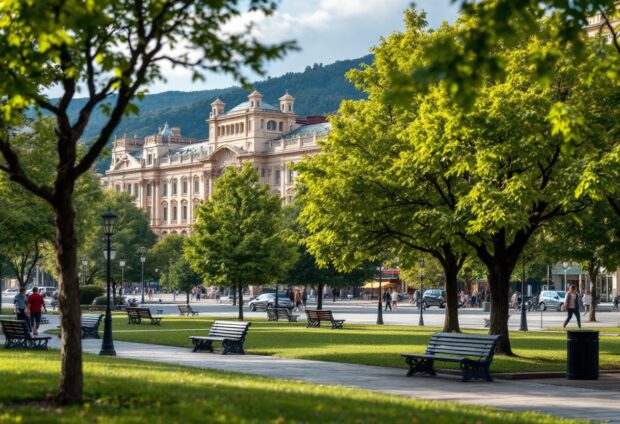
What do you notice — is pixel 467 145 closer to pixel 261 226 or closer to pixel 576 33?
pixel 576 33

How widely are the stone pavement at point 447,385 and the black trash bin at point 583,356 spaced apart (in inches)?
16.1

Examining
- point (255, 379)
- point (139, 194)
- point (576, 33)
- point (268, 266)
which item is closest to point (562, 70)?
point (255, 379)

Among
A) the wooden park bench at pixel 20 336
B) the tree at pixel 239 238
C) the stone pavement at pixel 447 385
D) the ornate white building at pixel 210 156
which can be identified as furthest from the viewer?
the ornate white building at pixel 210 156

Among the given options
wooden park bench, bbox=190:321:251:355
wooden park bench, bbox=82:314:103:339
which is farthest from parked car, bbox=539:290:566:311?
wooden park bench, bbox=190:321:251:355

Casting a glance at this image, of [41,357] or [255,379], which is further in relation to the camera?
[41,357]

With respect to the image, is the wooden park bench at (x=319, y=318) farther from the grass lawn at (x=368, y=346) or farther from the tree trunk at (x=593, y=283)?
the tree trunk at (x=593, y=283)

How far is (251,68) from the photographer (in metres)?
13.0

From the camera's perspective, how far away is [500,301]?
27.6 m

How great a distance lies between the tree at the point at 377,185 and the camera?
27.9m

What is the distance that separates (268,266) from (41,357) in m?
32.9

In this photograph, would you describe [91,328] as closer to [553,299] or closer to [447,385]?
[447,385]

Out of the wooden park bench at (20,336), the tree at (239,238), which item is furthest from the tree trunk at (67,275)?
the tree at (239,238)

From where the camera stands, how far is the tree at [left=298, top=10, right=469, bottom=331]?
27922 millimetres

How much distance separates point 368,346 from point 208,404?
1880cm
